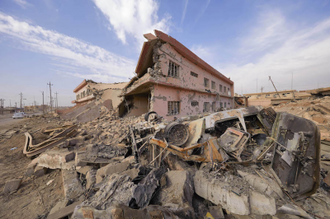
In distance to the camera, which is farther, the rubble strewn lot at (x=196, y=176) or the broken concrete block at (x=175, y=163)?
the broken concrete block at (x=175, y=163)

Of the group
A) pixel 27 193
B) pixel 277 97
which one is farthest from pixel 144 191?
pixel 277 97

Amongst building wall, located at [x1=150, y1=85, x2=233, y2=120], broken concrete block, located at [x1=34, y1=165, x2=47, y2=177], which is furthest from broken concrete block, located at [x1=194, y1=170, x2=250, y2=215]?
broken concrete block, located at [x1=34, y1=165, x2=47, y2=177]

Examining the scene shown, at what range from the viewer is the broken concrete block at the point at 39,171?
13.1ft

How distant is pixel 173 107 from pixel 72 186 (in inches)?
262

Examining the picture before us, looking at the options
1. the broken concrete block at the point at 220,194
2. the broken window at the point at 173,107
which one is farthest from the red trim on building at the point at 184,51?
the broken concrete block at the point at 220,194

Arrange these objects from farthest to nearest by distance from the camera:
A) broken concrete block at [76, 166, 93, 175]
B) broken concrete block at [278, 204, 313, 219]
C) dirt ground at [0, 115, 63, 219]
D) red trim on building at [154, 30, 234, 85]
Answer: red trim on building at [154, 30, 234, 85] < broken concrete block at [76, 166, 93, 175] < dirt ground at [0, 115, 63, 219] < broken concrete block at [278, 204, 313, 219]

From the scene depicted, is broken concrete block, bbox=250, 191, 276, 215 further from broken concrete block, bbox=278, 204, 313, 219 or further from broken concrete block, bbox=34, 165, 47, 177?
broken concrete block, bbox=34, 165, 47, 177

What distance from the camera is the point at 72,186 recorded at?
3.13m

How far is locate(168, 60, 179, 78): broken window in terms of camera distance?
834 centimetres

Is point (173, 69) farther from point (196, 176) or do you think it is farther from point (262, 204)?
point (262, 204)

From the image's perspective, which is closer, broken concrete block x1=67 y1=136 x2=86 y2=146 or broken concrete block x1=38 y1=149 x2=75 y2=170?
broken concrete block x1=38 y1=149 x2=75 y2=170

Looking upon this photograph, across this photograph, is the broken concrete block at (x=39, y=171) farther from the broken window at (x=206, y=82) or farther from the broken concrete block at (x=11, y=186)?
the broken window at (x=206, y=82)

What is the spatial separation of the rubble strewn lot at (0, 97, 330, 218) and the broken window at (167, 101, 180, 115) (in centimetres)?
396

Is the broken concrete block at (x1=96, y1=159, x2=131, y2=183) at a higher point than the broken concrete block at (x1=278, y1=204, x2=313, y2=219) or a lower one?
higher
